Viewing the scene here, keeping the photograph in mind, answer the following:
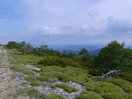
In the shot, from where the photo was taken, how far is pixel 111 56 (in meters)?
41.9

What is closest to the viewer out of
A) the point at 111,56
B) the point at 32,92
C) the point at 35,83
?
the point at 32,92

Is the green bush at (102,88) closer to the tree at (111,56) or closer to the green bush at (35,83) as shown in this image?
the green bush at (35,83)

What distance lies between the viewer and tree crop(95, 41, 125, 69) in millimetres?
40550

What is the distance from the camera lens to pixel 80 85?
23703 mm

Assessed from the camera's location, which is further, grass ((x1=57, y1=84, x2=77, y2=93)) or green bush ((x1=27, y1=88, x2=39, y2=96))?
grass ((x1=57, y1=84, x2=77, y2=93))

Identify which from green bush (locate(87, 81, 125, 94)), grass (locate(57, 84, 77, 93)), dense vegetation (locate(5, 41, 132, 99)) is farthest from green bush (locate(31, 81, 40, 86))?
green bush (locate(87, 81, 125, 94))

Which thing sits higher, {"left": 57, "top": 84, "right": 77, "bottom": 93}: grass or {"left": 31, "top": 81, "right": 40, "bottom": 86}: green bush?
{"left": 31, "top": 81, "right": 40, "bottom": 86}: green bush

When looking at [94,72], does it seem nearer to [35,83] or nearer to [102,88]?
[102,88]

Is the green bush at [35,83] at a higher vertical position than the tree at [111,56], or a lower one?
lower

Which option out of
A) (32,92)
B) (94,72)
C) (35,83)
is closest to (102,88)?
(35,83)

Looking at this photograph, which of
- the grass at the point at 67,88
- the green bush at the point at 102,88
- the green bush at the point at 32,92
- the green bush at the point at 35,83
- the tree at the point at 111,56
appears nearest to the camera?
the green bush at the point at 32,92

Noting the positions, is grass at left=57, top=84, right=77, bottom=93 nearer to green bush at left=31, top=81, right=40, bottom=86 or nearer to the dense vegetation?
the dense vegetation

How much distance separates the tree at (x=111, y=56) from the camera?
40550mm

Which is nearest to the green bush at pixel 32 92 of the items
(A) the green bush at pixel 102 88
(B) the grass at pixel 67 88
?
(B) the grass at pixel 67 88
